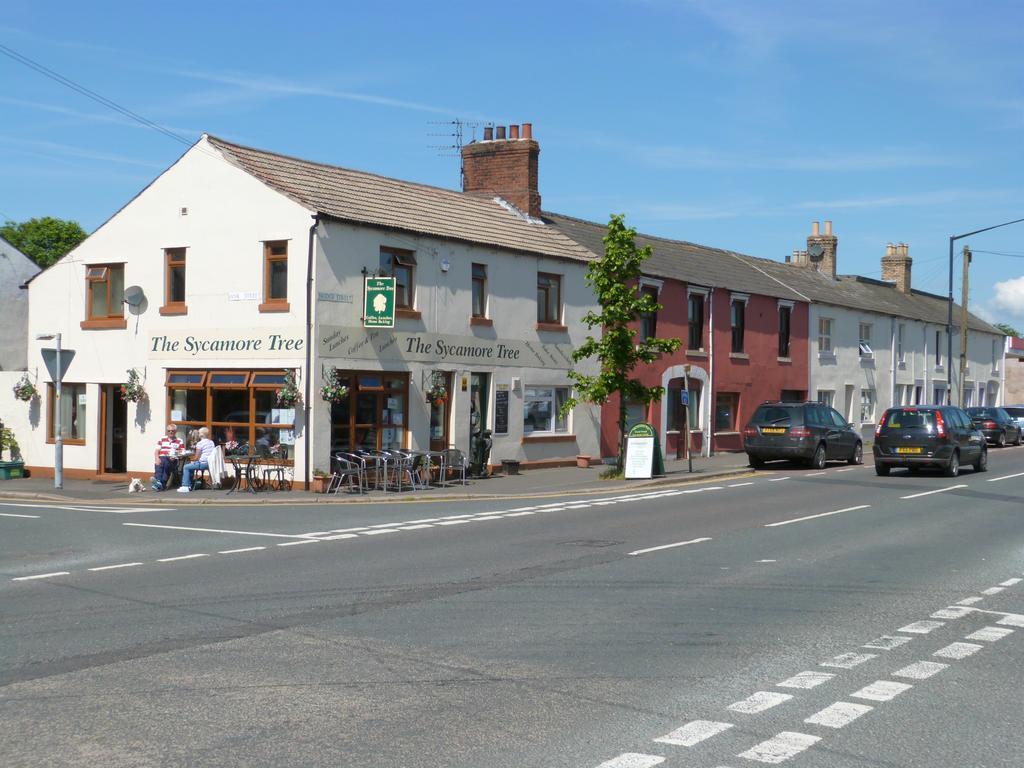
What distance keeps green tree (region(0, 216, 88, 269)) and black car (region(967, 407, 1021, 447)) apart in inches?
1947

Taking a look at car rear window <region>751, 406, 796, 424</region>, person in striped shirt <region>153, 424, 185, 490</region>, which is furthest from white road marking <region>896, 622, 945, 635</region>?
car rear window <region>751, 406, 796, 424</region>

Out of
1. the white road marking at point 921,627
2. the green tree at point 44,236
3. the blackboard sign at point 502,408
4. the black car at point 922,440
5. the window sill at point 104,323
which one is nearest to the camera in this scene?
the white road marking at point 921,627

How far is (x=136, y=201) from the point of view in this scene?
91.1ft

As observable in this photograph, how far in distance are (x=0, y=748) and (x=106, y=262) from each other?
24132mm

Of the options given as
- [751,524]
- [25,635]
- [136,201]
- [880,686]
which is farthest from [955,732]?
[136,201]

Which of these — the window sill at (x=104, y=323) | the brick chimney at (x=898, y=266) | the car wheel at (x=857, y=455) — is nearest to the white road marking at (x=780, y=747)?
the window sill at (x=104, y=323)

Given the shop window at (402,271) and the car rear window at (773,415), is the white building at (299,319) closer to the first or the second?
the shop window at (402,271)

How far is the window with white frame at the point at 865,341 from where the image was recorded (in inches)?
1861

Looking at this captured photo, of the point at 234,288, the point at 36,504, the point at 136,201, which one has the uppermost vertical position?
the point at 136,201

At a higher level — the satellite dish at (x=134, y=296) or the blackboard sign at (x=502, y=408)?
the satellite dish at (x=134, y=296)

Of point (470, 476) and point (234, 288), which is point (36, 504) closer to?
point (234, 288)

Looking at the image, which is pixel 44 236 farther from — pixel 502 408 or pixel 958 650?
pixel 958 650

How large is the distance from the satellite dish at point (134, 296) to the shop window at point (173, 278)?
72 cm

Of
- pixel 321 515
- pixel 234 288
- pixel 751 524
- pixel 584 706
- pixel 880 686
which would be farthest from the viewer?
pixel 234 288
